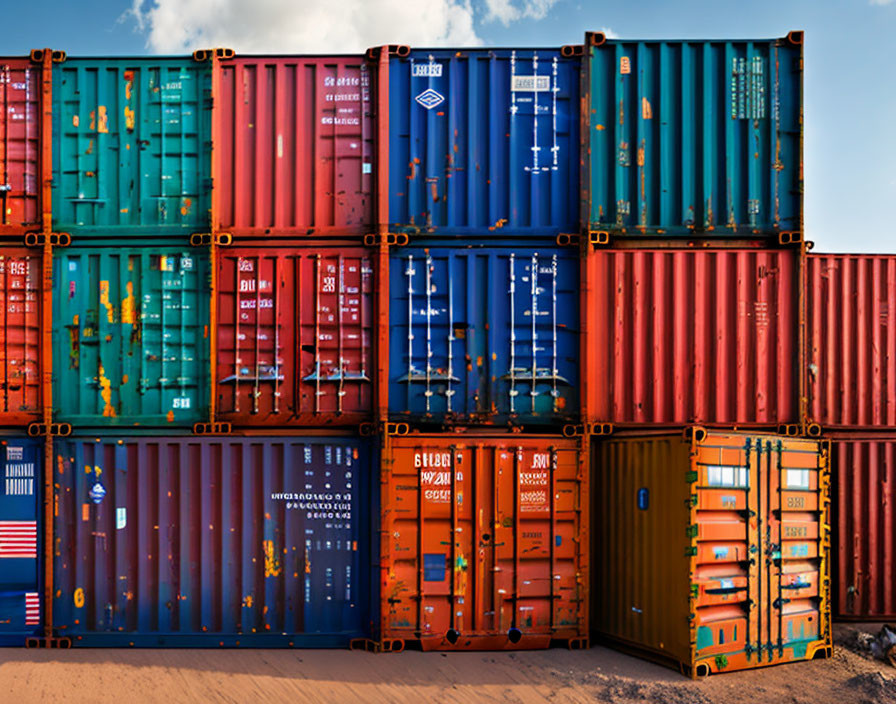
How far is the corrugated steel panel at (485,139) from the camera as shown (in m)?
9.17

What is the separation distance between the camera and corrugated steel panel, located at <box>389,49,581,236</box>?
9172 mm

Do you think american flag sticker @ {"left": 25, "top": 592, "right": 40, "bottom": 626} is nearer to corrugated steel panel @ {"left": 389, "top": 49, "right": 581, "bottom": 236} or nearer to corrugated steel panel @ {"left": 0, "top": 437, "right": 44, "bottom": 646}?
corrugated steel panel @ {"left": 0, "top": 437, "right": 44, "bottom": 646}

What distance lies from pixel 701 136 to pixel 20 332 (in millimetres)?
10183

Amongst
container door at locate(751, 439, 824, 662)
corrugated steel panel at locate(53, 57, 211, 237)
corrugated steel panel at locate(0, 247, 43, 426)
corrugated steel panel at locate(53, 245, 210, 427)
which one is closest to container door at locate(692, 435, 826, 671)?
container door at locate(751, 439, 824, 662)

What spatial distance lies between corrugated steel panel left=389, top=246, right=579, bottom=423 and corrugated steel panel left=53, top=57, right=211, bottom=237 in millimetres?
3359

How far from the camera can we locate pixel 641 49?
30.3ft

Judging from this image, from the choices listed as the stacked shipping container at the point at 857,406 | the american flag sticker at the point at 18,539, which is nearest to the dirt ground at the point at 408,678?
the american flag sticker at the point at 18,539

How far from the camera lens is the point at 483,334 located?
29.7 ft

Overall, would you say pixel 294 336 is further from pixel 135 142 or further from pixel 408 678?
pixel 408 678

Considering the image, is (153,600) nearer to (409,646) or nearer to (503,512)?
(409,646)

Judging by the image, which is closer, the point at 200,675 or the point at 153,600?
the point at 200,675

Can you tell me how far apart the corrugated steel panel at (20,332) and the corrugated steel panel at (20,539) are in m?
0.55

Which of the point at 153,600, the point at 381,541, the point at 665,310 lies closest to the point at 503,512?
the point at 381,541

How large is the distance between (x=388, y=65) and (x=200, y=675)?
8.52 meters
